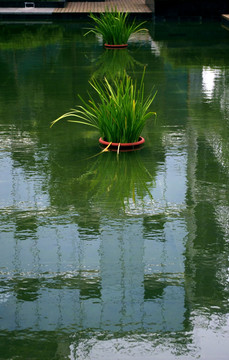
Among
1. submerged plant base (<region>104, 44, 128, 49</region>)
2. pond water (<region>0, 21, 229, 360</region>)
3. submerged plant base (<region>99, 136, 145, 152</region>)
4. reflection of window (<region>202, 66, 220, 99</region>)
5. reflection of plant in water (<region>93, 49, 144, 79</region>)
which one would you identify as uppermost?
submerged plant base (<region>104, 44, 128, 49</region>)

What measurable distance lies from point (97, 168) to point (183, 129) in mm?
2010

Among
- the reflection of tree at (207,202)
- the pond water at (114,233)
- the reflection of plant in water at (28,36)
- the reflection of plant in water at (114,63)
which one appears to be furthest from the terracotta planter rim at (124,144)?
the reflection of plant in water at (28,36)

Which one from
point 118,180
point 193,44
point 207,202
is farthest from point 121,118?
point 193,44

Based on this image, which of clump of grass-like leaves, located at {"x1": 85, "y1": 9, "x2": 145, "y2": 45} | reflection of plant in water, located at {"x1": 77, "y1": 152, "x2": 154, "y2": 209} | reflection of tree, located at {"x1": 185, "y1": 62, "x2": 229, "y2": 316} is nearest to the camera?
reflection of tree, located at {"x1": 185, "y1": 62, "x2": 229, "y2": 316}

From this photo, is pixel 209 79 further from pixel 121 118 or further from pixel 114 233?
pixel 114 233

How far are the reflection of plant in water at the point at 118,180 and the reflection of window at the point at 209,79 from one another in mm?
3812

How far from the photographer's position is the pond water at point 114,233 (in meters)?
4.14

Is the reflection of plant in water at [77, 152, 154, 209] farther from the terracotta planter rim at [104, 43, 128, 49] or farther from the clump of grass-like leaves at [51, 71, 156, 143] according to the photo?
the terracotta planter rim at [104, 43, 128, 49]

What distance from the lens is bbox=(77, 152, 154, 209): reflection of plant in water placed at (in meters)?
6.45

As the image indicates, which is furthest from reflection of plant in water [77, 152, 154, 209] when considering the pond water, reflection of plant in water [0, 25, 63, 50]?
reflection of plant in water [0, 25, 63, 50]

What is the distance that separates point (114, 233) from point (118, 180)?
4.70 ft

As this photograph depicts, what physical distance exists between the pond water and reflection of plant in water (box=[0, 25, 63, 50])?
6.34 m

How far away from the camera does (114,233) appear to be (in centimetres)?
561

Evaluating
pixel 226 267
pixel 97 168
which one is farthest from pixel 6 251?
pixel 97 168
